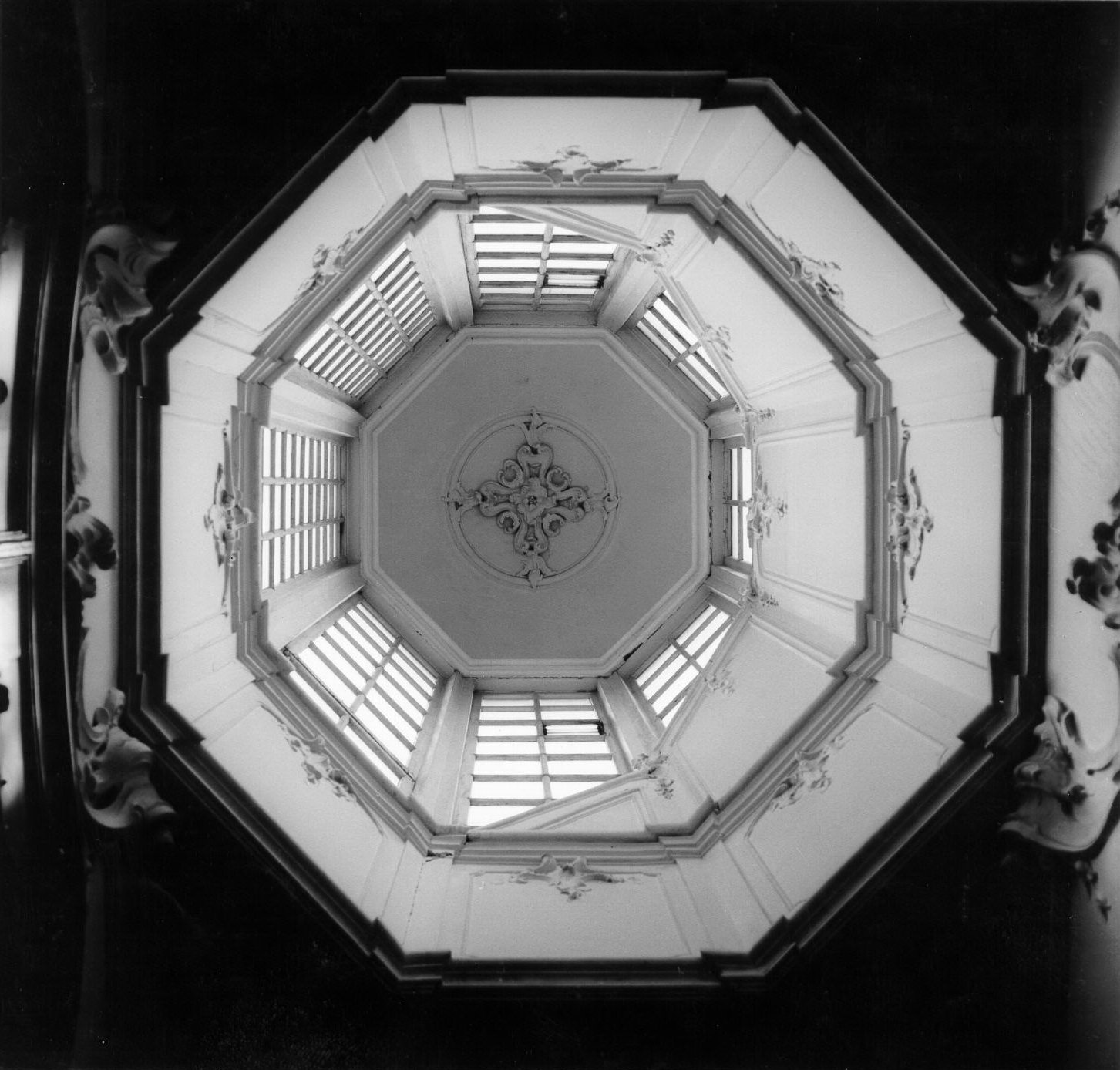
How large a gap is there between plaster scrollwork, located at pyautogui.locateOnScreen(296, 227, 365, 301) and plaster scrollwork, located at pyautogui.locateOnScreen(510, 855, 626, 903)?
650 centimetres

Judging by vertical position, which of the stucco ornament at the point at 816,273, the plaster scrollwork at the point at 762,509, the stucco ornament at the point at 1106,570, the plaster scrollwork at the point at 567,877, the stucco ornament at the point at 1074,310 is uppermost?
the stucco ornament at the point at 816,273

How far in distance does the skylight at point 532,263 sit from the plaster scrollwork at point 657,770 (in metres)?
7.61

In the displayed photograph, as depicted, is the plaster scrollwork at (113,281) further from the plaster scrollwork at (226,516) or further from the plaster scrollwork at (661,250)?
the plaster scrollwork at (661,250)

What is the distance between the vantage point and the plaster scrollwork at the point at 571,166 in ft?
24.0

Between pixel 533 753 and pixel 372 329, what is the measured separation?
798 centimetres

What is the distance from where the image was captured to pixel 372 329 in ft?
50.0

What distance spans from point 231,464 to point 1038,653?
7.90 meters

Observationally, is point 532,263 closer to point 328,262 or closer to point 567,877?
point 328,262

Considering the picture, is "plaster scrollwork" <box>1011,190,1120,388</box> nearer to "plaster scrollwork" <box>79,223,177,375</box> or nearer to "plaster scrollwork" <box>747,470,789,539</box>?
"plaster scrollwork" <box>747,470,789,539</box>

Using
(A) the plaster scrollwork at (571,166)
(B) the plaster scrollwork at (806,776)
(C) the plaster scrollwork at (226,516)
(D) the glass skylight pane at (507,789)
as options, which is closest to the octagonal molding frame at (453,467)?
(D) the glass skylight pane at (507,789)

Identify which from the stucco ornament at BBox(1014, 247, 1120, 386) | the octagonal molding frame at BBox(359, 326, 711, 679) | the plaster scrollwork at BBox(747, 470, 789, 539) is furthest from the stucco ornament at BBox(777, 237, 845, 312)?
the octagonal molding frame at BBox(359, 326, 711, 679)

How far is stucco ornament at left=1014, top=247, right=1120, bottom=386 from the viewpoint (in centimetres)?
639

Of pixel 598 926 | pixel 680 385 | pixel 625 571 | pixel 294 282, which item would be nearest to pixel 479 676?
pixel 625 571

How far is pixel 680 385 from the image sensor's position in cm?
1820
